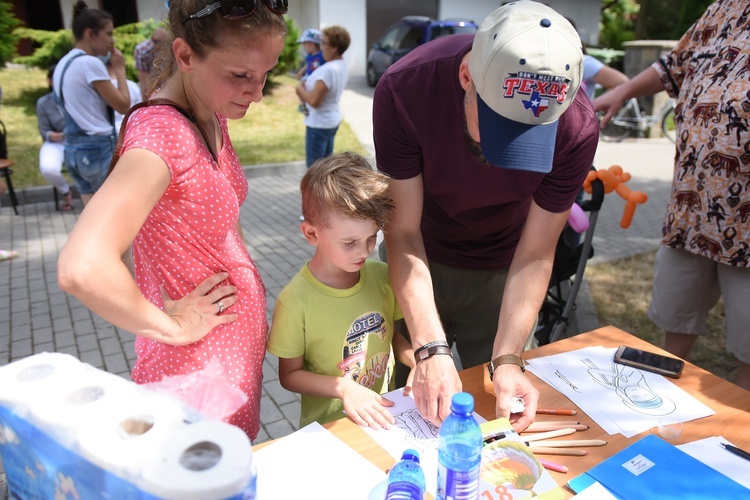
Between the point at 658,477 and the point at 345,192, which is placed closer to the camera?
the point at 658,477

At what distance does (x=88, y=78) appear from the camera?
4770mm

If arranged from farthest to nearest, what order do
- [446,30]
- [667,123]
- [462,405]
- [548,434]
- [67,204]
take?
[446,30] → [667,123] → [67,204] → [548,434] → [462,405]

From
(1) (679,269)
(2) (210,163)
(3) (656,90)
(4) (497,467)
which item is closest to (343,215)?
(2) (210,163)

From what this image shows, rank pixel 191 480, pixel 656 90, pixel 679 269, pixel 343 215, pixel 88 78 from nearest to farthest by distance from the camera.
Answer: pixel 191 480
pixel 343 215
pixel 679 269
pixel 656 90
pixel 88 78

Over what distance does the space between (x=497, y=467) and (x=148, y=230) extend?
0.96m

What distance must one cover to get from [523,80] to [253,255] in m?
4.00

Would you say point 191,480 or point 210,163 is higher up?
point 210,163

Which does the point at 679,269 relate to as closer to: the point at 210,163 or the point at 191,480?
the point at 210,163

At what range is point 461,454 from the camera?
1.05m

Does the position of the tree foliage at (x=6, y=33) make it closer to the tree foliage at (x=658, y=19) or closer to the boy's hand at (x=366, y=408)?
the boy's hand at (x=366, y=408)

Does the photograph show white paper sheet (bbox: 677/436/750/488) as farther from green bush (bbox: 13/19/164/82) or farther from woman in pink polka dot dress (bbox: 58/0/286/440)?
green bush (bbox: 13/19/164/82)

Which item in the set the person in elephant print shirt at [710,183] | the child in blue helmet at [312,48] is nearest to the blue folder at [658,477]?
the person in elephant print shirt at [710,183]

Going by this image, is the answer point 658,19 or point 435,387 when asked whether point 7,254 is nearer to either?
point 435,387

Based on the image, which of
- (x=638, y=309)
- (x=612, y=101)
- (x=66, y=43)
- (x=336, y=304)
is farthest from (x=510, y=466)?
(x=66, y=43)
